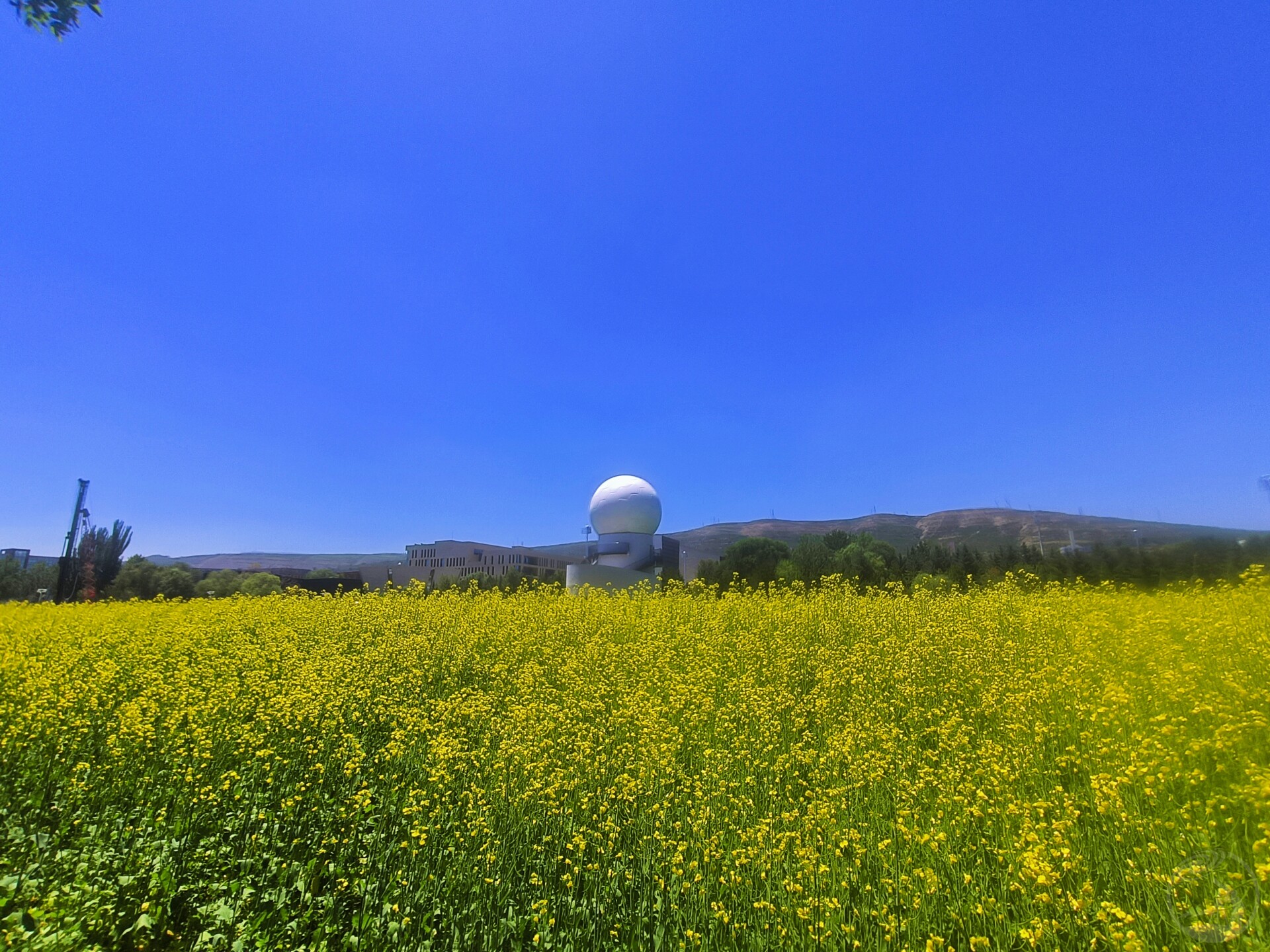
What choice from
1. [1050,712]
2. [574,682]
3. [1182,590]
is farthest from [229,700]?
[1182,590]

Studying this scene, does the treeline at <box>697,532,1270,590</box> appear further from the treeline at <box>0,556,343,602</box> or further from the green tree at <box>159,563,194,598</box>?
the green tree at <box>159,563,194,598</box>

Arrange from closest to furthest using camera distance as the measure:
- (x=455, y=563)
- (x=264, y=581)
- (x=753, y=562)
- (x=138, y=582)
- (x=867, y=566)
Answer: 1. (x=867, y=566)
2. (x=753, y=562)
3. (x=138, y=582)
4. (x=264, y=581)
5. (x=455, y=563)

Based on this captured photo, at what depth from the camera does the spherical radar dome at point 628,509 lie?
33750 millimetres

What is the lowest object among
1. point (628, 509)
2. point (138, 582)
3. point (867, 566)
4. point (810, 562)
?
point (138, 582)

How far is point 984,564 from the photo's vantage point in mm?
18391

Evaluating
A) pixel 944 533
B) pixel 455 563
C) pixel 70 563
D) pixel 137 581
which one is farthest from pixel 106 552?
pixel 944 533

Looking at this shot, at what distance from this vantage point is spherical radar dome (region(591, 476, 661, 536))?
33750 millimetres

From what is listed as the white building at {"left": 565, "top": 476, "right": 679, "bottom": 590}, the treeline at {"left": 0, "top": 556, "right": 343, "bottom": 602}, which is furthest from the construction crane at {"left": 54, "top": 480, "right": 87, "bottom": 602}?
the white building at {"left": 565, "top": 476, "right": 679, "bottom": 590}

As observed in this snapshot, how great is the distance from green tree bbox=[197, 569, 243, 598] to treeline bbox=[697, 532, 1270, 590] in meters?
35.9

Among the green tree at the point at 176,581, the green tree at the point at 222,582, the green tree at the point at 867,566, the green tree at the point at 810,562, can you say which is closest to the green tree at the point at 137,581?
the green tree at the point at 176,581

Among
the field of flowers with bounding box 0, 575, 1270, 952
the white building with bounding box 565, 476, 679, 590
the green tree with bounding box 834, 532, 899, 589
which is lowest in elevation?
the field of flowers with bounding box 0, 575, 1270, 952

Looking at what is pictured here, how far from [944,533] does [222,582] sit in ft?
189

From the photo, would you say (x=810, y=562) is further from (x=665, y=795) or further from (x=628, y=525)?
(x=665, y=795)

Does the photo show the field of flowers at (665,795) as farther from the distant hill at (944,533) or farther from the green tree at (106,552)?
the green tree at (106,552)
